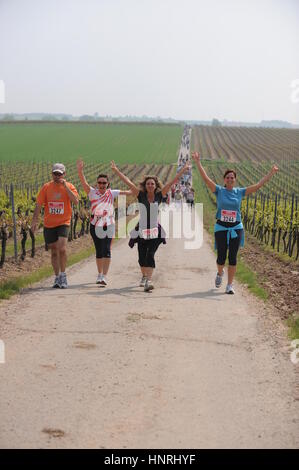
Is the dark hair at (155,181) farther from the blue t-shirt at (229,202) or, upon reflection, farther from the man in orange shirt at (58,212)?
the man in orange shirt at (58,212)

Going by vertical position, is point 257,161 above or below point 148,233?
below

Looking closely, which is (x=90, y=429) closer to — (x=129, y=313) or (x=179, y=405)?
(x=179, y=405)

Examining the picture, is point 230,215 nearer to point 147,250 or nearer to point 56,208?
point 147,250

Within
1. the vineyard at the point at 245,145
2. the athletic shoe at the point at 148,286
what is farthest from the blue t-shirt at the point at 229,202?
the vineyard at the point at 245,145

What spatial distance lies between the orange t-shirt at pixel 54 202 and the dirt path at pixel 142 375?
120cm

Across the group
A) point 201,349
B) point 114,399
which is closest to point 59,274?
point 201,349

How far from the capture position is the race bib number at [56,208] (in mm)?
8602

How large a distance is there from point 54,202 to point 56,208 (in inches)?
3.7

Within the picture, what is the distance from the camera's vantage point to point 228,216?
28.4 feet

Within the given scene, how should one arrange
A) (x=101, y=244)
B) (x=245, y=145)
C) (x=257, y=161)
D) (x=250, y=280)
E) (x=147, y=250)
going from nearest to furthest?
(x=147, y=250), (x=101, y=244), (x=250, y=280), (x=257, y=161), (x=245, y=145)

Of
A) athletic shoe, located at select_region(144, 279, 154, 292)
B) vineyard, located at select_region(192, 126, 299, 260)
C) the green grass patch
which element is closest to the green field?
vineyard, located at select_region(192, 126, 299, 260)

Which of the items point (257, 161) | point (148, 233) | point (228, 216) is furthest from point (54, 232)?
point (257, 161)

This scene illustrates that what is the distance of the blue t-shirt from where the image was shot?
859 centimetres
